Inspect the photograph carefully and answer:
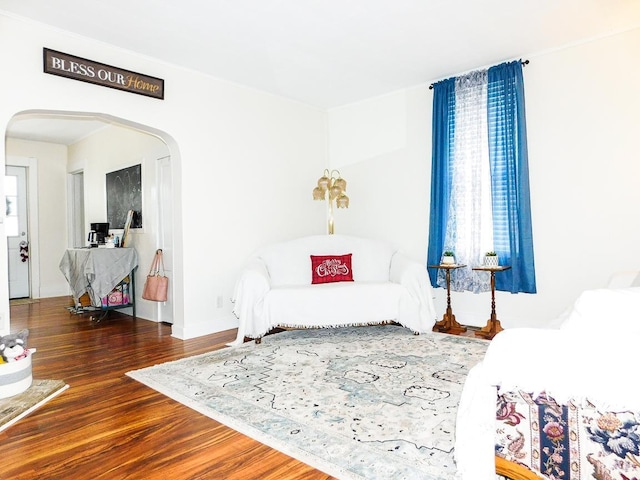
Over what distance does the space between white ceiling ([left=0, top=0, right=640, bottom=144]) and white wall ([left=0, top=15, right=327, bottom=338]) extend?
0.60 feet

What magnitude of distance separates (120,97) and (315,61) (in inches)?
70.5

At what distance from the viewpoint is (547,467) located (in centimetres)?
129

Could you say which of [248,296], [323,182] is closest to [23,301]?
[248,296]

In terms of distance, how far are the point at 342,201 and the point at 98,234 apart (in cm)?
319

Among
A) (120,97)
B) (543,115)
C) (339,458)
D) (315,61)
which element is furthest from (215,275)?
(543,115)

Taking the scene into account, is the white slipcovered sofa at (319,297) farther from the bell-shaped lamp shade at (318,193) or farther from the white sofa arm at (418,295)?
the bell-shaped lamp shade at (318,193)

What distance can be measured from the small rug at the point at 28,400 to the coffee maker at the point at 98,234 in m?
2.96

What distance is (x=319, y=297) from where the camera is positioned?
3.91 m

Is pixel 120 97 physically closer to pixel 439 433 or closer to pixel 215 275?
pixel 215 275

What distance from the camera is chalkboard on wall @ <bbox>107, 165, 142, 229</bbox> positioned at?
5.37 meters

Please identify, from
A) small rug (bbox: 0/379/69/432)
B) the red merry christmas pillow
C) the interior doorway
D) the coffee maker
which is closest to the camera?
small rug (bbox: 0/379/69/432)

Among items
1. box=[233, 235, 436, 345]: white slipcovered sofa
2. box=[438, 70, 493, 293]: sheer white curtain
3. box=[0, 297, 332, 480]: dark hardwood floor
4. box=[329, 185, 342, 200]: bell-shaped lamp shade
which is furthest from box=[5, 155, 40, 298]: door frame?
box=[438, 70, 493, 293]: sheer white curtain

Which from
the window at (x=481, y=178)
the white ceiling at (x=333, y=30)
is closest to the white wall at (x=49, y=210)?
the white ceiling at (x=333, y=30)

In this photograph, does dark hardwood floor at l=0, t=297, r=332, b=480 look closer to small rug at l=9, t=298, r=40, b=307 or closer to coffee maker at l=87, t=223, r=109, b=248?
coffee maker at l=87, t=223, r=109, b=248
